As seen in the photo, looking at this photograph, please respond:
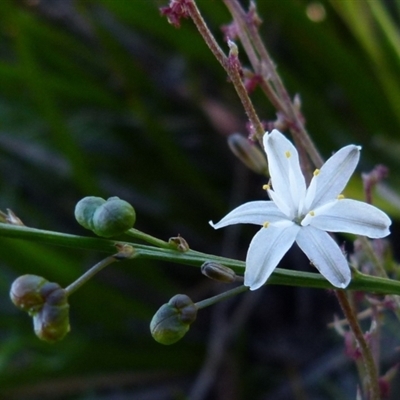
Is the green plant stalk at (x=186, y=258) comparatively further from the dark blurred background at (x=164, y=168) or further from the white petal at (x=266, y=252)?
the dark blurred background at (x=164, y=168)

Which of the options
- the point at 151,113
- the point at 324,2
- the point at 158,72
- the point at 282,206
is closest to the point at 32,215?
the point at 151,113

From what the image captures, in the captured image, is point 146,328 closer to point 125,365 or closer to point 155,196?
point 125,365

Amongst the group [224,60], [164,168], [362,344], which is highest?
[164,168]

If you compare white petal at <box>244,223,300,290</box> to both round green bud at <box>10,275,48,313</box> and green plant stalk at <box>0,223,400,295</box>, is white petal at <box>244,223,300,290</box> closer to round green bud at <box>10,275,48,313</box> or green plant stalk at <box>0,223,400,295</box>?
green plant stalk at <box>0,223,400,295</box>

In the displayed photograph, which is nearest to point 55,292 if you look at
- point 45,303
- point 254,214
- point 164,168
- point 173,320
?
point 45,303

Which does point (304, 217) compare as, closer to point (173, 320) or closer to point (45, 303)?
point (173, 320)

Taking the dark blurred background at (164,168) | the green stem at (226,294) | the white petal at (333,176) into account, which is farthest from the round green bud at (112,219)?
the dark blurred background at (164,168)
